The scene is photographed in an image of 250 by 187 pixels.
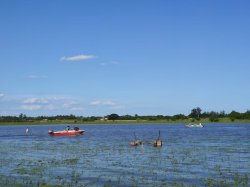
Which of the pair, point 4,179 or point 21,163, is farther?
point 21,163

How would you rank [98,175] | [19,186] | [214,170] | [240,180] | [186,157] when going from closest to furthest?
[19,186], [240,180], [98,175], [214,170], [186,157]

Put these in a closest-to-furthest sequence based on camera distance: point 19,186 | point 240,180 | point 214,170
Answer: point 19,186 < point 240,180 < point 214,170

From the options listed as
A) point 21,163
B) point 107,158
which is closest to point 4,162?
point 21,163

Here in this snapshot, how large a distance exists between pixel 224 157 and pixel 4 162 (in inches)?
937

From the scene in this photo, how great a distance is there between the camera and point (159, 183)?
32406mm

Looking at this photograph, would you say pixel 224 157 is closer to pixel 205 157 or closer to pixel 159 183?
pixel 205 157

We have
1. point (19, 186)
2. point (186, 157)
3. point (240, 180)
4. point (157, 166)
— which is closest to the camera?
point (19, 186)

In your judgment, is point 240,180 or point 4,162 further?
point 4,162

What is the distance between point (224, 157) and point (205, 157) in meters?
2.10

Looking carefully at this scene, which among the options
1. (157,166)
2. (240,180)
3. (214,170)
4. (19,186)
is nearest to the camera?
(19,186)

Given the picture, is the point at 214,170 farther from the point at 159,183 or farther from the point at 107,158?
the point at 107,158

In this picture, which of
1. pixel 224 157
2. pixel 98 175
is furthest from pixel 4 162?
pixel 224 157

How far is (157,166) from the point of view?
42531mm

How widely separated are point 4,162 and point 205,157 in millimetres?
21703
